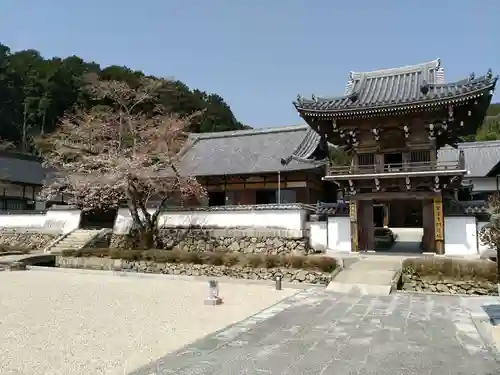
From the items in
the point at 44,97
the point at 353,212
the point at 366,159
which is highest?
the point at 44,97

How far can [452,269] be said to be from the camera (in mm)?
13930

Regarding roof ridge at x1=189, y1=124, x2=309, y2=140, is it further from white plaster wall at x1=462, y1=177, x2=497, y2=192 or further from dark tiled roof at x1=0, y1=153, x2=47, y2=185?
dark tiled roof at x1=0, y1=153, x2=47, y2=185

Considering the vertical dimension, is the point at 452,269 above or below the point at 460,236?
below

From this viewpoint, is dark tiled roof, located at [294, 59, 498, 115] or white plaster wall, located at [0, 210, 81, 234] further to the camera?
white plaster wall, located at [0, 210, 81, 234]

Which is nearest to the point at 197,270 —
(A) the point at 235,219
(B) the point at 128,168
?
(A) the point at 235,219

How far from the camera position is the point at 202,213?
23.5 meters

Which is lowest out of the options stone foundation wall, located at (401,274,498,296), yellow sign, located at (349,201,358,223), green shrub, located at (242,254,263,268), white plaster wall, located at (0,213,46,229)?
stone foundation wall, located at (401,274,498,296)

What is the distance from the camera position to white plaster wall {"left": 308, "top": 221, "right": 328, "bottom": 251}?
20.8 m

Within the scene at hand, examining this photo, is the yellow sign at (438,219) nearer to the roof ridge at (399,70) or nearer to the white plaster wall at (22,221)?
the roof ridge at (399,70)

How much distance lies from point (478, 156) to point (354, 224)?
25.5 m

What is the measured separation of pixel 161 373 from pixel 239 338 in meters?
2.19

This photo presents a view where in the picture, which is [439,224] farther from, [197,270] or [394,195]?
[197,270]

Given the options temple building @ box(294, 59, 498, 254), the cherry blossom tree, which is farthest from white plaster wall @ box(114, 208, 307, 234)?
temple building @ box(294, 59, 498, 254)

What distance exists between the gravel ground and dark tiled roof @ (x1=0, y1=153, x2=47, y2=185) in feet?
83.3
